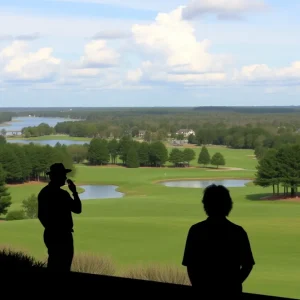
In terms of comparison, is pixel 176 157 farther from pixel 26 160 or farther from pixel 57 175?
pixel 57 175

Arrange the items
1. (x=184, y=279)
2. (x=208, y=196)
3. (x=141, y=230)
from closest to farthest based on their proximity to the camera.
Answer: (x=208, y=196), (x=184, y=279), (x=141, y=230)

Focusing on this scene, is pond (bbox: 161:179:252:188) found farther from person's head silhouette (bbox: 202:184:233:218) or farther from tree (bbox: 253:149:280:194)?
person's head silhouette (bbox: 202:184:233:218)

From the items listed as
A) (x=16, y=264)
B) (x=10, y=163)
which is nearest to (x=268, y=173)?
(x=10, y=163)

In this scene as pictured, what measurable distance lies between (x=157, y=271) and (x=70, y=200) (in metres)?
6.21

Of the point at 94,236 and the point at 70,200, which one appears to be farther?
the point at 94,236

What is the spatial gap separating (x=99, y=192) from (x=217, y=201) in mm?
Answer: 64218

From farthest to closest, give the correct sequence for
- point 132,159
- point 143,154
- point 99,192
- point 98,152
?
point 98,152
point 143,154
point 132,159
point 99,192

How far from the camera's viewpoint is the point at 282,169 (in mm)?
56781

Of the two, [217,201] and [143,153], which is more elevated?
[217,201]

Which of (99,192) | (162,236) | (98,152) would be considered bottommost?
(99,192)

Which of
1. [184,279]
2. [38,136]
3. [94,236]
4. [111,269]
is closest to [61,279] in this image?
[184,279]

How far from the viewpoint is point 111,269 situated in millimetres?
12828

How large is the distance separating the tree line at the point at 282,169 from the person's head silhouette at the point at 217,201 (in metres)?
52.9

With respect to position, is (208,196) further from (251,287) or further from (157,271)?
(251,287)
